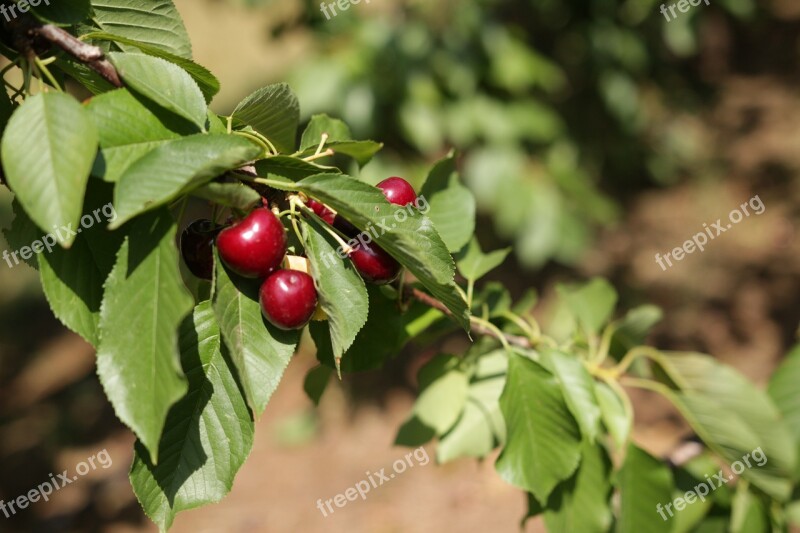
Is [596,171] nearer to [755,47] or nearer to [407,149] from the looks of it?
[407,149]

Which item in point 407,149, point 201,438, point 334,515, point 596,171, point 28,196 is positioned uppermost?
point 28,196

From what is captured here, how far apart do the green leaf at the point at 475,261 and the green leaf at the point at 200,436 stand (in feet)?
1.50

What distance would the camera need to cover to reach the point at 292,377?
3.88 metres

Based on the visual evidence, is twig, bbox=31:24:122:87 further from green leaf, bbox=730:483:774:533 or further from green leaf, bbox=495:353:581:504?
green leaf, bbox=730:483:774:533

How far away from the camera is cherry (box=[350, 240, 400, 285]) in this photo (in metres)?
0.87

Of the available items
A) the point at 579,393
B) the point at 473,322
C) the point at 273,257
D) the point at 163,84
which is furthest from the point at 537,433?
the point at 163,84

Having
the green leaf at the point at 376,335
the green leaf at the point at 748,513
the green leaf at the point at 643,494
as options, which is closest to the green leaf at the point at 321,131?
the green leaf at the point at 376,335

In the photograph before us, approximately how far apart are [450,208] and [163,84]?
51 cm

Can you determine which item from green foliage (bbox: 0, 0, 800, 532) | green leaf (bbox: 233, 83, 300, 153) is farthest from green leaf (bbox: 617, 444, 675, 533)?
green leaf (bbox: 233, 83, 300, 153)

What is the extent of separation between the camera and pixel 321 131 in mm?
1019

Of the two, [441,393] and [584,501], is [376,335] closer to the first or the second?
[441,393]

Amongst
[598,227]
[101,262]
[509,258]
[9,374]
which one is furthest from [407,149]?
[9,374]

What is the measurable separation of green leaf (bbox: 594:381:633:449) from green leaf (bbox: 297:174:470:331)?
48 centimetres

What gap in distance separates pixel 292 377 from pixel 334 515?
3.20 ft
